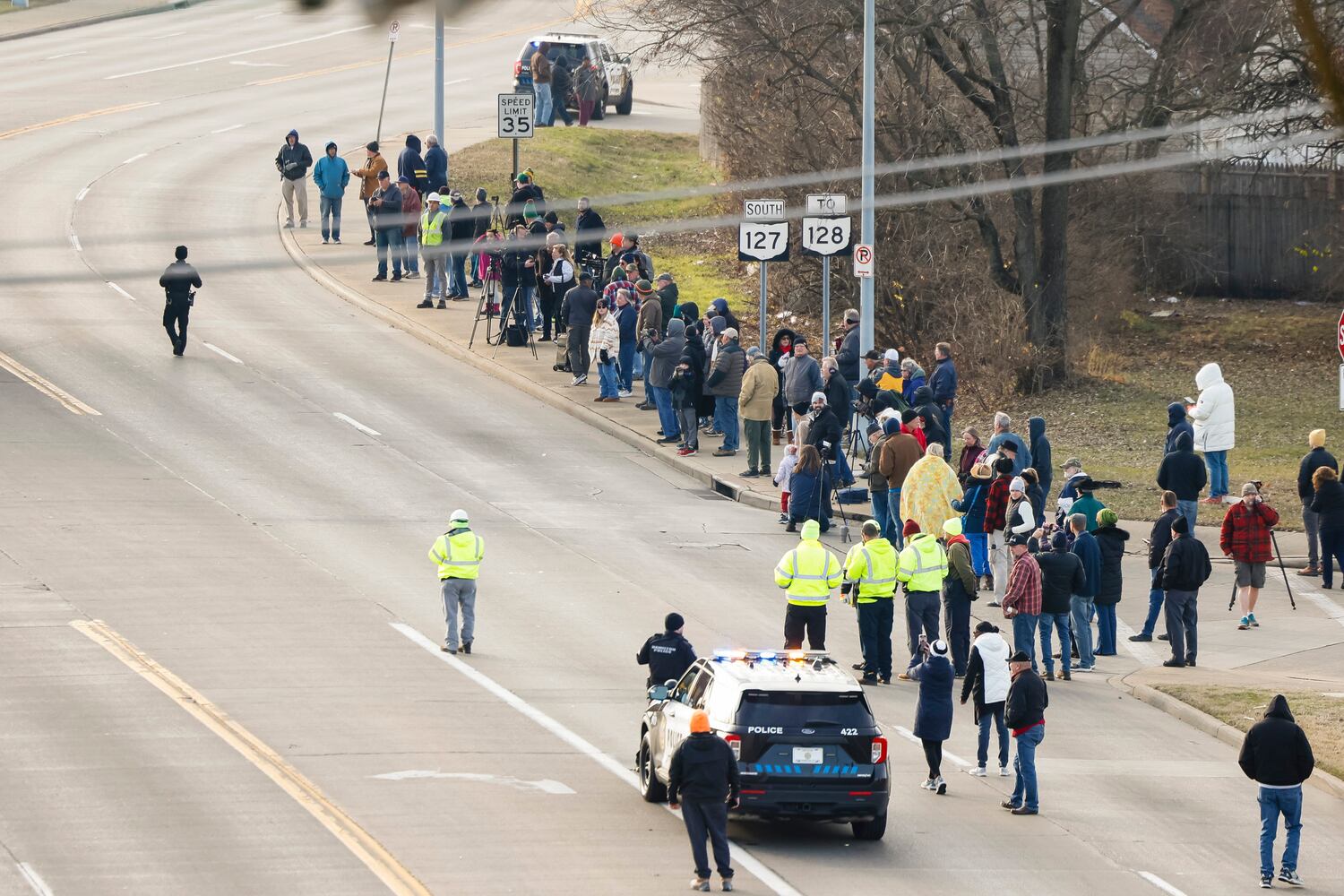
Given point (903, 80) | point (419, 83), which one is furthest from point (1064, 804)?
point (419, 83)

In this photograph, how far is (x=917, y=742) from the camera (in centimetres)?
1766

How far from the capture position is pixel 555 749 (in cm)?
1641

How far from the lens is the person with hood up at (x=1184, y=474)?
22812mm

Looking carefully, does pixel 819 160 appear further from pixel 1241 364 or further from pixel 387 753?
pixel 387 753

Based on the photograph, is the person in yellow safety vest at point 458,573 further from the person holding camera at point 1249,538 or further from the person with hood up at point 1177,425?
the person with hood up at point 1177,425

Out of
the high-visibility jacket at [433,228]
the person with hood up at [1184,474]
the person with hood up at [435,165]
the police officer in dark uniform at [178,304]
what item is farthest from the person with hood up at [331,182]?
the person with hood up at [1184,474]

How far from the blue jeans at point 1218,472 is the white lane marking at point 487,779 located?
13.3 meters

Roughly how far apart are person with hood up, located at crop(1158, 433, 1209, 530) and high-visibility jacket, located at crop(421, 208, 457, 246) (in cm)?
1546

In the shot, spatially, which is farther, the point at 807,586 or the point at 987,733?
the point at 807,586

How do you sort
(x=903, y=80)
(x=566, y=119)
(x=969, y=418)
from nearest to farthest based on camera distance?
1. (x=969, y=418)
2. (x=903, y=80)
3. (x=566, y=119)

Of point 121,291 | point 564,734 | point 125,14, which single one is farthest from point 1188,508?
point 121,291

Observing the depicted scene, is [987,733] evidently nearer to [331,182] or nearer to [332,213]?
[331,182]

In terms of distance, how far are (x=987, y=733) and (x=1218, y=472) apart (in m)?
10.6

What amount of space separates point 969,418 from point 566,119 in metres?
24.0
